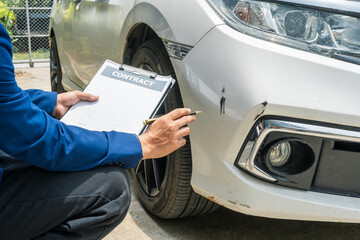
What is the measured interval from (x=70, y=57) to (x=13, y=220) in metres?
2.26

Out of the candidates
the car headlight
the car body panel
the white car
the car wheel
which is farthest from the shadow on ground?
the car wheel

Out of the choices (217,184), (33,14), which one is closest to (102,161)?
(217,184)

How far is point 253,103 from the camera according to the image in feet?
5.57

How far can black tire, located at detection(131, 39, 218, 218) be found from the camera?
2117 millimetres

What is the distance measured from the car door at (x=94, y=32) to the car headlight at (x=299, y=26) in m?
0.81

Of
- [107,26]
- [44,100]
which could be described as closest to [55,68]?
[107,26]

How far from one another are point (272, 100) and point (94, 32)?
162 centimetres

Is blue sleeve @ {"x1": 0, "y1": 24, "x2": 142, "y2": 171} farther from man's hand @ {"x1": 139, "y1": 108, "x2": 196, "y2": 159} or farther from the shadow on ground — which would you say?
the shadow on ground

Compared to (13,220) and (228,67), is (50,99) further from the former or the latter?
(228,67)

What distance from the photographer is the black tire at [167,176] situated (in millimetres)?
2117

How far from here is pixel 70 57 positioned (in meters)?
3.69

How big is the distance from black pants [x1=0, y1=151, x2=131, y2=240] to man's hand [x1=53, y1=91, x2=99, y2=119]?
A: 0.38 meters

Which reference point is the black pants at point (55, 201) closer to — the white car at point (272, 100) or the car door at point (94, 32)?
the white car at point (272, 100)

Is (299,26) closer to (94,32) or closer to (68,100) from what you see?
(68,100)
